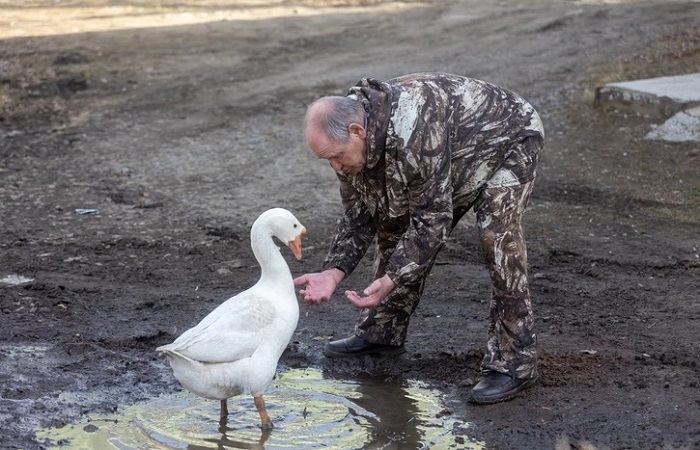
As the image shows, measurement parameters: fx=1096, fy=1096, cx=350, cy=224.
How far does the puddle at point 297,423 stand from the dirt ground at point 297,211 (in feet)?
0.54

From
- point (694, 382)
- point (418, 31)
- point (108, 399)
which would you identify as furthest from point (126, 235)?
point (418, 31)

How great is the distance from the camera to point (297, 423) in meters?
6.15

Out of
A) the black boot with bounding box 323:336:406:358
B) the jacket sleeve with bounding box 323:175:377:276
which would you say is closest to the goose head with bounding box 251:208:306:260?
the jacket sleeve with bounding box 323:175:377:276

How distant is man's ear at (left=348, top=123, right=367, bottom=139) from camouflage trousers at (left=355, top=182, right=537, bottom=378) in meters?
0.88

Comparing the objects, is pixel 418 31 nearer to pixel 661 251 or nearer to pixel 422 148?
pixel 661 251

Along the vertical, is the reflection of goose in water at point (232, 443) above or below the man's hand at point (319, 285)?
below

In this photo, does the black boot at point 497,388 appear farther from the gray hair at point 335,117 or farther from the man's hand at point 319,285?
the gray hair at point 335,117

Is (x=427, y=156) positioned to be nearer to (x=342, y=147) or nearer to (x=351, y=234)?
(x=342, y=147)

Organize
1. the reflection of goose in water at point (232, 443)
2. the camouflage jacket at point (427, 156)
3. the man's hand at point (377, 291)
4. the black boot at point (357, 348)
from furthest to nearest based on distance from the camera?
1. the black boot at point (357, 348)
2. the reflection of goose in water at point (232, 443)
3. the man's hand at point (377, 291)
4. the camouflage jacket at point (427, 156)

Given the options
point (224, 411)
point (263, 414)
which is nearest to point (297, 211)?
point (224, 411)

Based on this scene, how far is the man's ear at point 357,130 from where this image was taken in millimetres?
5363

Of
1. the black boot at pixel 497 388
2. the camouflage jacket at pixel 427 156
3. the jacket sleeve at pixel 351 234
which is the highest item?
the camouflage jacket at pixel 427 156

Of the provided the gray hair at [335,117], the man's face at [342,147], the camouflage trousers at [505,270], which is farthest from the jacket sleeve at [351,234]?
the gray hair at [335,117]

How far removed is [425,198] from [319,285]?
0.75 meters
